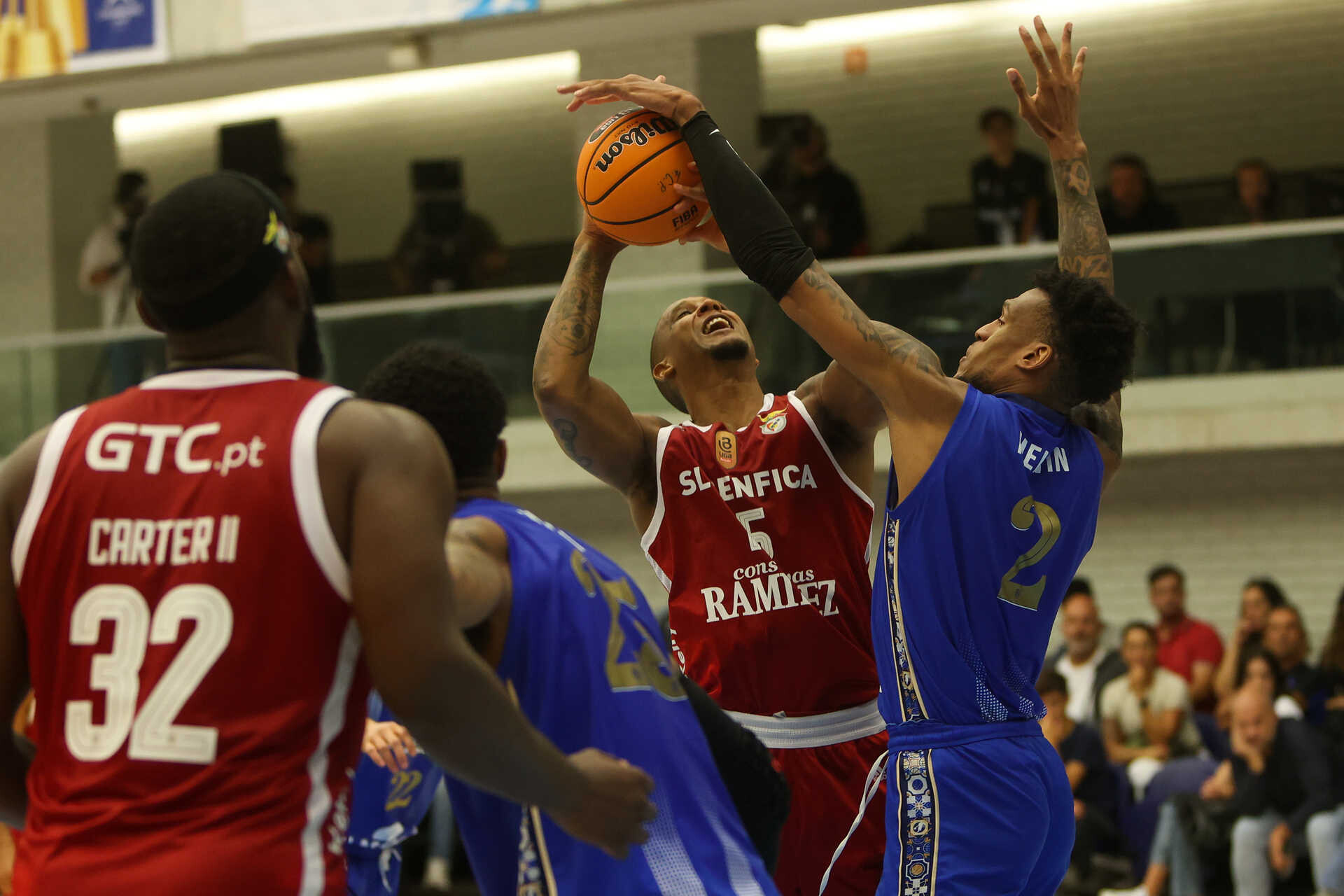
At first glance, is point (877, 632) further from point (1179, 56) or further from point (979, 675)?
point (1179, 56)

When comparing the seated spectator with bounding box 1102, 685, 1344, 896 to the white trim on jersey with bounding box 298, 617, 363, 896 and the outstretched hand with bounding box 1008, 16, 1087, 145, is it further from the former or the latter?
the white trim on jersey with bounding box 298, 617, 363, 896

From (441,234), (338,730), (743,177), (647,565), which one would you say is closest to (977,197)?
(647,565)

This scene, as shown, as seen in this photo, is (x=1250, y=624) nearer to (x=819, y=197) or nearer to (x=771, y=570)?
(x=819, y=197)

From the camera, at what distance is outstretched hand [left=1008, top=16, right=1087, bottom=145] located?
14.4 ft

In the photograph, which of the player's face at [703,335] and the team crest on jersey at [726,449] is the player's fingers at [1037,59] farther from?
the team crest on jersey at [726,449]

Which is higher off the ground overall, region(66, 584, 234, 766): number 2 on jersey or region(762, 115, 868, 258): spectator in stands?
region(762, 115, 868, 258): spectator in stands

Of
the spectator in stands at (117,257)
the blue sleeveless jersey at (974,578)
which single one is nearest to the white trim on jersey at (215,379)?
the blue sleeveless jersey at (974,578)

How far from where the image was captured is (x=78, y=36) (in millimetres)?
13086

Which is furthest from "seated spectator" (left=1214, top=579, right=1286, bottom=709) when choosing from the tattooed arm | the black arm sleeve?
the black arm sleeve

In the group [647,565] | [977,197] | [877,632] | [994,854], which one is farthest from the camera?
[647,565]

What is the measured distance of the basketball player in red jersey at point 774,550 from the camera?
4258mm

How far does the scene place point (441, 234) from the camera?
16.2 meters

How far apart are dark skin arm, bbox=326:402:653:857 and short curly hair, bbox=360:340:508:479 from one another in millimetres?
407

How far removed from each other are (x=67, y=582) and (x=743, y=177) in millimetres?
2120
